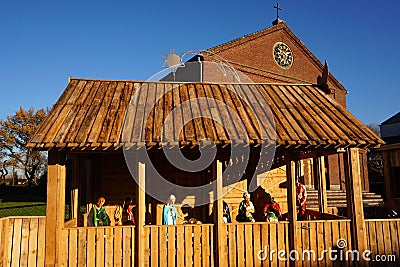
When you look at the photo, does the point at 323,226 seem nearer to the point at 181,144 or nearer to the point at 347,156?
the point at 347,156

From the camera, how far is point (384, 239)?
918cm

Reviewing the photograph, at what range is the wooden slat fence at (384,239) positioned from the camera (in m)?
9.10

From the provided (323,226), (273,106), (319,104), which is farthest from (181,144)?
(319,104)

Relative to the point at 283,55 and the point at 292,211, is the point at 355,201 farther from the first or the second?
the point at 283,55

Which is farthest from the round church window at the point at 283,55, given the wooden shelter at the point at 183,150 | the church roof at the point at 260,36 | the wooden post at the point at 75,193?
the wooden post at the point at 75,193

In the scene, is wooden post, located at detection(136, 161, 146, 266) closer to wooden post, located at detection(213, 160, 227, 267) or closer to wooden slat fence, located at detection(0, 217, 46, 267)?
wooden post, located at detection(213, 160, 227, 267)

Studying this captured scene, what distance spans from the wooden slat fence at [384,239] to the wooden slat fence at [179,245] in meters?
4.02

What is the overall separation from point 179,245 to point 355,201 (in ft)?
14.8

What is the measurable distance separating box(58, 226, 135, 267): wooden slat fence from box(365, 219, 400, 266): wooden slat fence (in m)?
5.88

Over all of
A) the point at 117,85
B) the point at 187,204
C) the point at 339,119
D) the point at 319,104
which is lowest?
the point at 187,204

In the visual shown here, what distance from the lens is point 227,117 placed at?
31.2 ft

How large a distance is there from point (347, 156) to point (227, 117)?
3.18 metres

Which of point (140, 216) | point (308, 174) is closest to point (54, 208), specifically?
point (140, 216)

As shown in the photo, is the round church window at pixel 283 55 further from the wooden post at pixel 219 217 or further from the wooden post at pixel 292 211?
the wooden post at pixel 219 217
